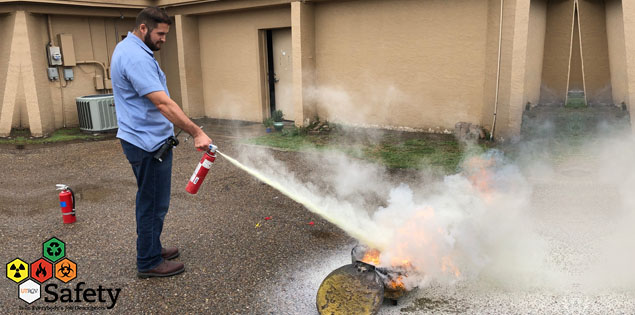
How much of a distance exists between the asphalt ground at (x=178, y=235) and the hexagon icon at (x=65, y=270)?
6cm

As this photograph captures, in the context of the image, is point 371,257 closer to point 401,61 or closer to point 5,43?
point 401,61

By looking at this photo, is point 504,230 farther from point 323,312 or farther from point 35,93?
point 35,93

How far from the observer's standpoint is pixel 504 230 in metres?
4.64

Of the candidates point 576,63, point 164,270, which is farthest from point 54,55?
point 576,63

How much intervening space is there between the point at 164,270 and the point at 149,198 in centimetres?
68

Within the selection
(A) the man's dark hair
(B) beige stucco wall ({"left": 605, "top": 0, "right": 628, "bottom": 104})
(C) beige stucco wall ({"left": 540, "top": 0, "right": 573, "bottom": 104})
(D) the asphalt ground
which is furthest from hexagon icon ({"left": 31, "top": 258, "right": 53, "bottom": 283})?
(B) beige stucco wall ({"left": 605, "top": 0, "right": 628, "bottom": 104})

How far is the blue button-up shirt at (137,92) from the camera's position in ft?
11.5

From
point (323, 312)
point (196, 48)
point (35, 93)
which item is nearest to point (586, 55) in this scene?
point (323, 312)

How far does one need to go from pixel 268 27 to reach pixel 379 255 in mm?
8524

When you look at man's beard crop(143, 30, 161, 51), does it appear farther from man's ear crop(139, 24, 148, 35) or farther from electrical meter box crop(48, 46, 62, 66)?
electrical meter box crop(48, 46, 62, 66)

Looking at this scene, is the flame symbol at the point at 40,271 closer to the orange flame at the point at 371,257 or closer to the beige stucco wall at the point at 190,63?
the orange flame at the point at 371,257

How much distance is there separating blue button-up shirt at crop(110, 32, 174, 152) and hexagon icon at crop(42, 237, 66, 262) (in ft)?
5.56

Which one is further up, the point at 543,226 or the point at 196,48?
the point at 196,48

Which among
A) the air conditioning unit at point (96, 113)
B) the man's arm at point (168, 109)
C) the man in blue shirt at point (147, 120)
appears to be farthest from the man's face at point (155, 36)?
the air conditioning unit at point (96, 113)
